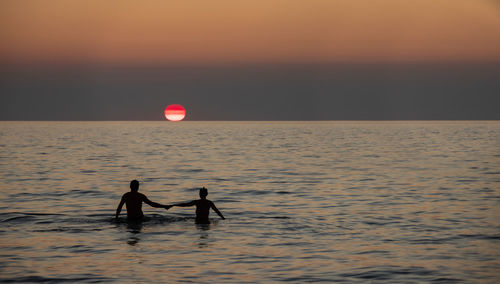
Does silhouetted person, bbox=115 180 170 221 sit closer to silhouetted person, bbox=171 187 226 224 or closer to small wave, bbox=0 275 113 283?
silhouetted person, bbox=171 187 226 224

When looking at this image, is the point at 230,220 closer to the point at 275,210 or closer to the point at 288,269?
the point at 275,210

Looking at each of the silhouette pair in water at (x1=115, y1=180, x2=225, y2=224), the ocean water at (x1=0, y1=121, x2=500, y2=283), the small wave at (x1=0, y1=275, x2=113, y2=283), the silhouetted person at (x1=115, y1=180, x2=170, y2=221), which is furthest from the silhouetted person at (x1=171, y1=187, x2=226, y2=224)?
the small wave at (x1=0, y1=275, x2=113, y2=283)

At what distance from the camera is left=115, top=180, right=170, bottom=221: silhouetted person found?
25.8 metres

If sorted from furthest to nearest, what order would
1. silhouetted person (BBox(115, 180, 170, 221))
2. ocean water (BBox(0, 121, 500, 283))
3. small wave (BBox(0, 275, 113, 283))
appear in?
silhouetted person (BBox(115, 180, 170, 221))
ocean water (BBox(0, 121, 500, 283))
small wave (BBox(0, 275, 113, 283))

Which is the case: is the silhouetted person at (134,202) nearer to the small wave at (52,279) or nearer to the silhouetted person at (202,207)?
the silhouetted person at (202,207)

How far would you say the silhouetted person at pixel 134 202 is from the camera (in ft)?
84.5

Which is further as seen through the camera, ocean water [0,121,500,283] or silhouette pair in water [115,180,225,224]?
silhouette pair in water [115,180,225,224]

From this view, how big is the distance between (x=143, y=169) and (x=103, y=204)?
25805 mm

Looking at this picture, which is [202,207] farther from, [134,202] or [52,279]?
[52,279]

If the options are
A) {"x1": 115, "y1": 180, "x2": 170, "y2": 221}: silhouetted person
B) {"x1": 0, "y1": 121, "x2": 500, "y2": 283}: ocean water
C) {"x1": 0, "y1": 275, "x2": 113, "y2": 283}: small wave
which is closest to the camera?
{"x1": 0, "y1": 275, "x2": 113, "y2": 283}: small wave

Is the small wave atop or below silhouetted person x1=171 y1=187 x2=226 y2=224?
below

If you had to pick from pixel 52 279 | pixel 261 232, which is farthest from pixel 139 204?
pixel 52 279

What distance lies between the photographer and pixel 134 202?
1030 inches

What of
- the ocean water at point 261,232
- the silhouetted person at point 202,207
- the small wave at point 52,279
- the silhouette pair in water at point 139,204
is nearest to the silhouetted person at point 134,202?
the silhouette pair in water at point 139,204
